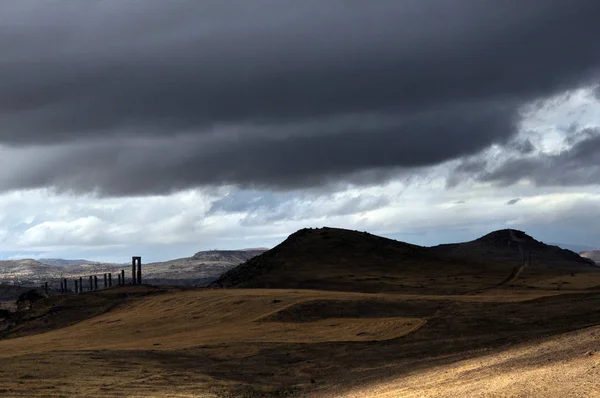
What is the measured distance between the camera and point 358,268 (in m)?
66.0

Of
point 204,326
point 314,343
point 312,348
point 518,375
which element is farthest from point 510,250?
point 518,375

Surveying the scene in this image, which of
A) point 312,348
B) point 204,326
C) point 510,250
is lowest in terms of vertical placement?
point 312,348

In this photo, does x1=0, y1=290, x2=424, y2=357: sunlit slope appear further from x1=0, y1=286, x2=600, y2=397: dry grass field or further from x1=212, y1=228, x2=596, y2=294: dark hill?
x1=212, y1=228, x2=596, y2=294: dark hill

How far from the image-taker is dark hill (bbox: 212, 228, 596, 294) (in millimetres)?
56938

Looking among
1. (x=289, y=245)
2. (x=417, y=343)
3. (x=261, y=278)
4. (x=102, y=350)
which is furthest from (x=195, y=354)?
(x=289, y=245)

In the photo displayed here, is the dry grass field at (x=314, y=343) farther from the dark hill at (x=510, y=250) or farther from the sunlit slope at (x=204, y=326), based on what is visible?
the dark hill at (x=510, y=250)

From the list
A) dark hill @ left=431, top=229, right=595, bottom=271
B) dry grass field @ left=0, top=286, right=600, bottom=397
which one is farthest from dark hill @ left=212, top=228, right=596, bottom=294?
dark hill @ left=431, top=229, right=595, bottom=271

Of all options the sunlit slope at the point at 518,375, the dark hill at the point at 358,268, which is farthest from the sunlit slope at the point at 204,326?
the dark hill at the point at 358,268

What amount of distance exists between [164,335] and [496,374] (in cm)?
2135

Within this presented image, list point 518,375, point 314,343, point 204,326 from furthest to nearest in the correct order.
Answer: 1. point 204,326
2. point 314,343
3. point 518,375

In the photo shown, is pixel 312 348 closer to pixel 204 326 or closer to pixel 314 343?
pixel 314 343

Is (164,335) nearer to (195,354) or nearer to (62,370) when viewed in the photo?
(195,354)

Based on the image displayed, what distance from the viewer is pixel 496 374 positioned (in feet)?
56.4

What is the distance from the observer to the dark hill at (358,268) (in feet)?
187
